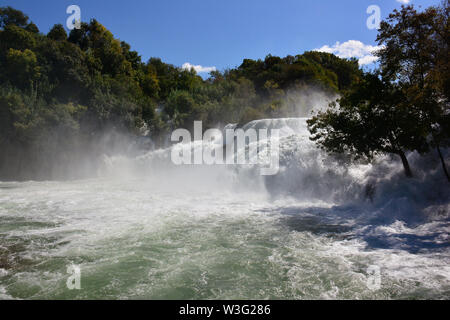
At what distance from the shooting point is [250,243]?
6.68 m

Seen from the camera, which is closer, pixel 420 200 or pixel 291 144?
pixel 420 200

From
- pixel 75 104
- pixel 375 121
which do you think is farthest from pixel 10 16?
pixel 375 121

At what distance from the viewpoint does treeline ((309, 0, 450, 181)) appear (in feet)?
24.6

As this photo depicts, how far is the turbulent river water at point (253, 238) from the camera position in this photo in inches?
185

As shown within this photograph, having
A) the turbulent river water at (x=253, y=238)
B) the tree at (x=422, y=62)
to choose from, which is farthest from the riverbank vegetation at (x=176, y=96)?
the turbulent river water at (x=253, y=238)

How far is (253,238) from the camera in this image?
7.04 metres

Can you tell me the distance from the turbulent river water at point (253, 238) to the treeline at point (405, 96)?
5.07 feet

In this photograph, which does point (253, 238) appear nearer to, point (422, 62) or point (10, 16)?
point (422, 62)

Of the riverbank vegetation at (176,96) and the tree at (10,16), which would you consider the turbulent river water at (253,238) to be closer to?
the riverbank vegetation at (176,96)
